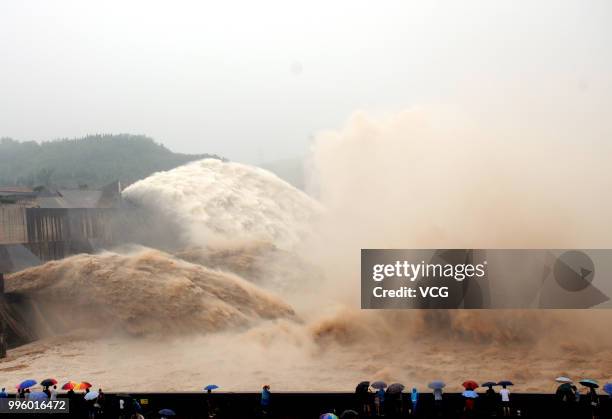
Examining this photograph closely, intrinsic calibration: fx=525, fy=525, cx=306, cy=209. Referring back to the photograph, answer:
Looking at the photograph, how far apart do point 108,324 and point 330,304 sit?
10.5 meters

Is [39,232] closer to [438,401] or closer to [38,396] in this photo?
[38,396]

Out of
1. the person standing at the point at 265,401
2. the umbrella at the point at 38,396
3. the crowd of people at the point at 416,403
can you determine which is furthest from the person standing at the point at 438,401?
the umbrella at the point at 38,396

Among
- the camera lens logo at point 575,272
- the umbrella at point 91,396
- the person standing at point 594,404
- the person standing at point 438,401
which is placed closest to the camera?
the person standing at point 594,404

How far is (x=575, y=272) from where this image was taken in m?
20.9

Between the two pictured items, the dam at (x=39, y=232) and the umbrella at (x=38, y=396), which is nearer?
the umbrella at (x=38, y=396)

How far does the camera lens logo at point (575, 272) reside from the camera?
20.8 meters

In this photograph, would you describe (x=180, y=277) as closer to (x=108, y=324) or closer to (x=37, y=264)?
(x=108, y=324)

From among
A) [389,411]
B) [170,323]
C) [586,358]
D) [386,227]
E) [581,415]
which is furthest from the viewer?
[386,227]

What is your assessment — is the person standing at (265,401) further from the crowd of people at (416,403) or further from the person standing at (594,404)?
the person standing at (594,404)

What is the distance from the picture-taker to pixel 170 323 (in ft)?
78.0

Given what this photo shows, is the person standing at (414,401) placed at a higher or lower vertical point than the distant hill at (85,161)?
lower

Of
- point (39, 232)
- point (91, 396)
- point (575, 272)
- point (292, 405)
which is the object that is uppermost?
point (39, 232)

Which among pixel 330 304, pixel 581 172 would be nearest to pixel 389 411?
pixel 330 304

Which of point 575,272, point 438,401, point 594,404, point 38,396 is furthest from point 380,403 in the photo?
point 575,272
